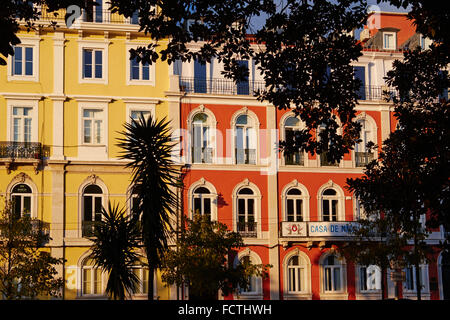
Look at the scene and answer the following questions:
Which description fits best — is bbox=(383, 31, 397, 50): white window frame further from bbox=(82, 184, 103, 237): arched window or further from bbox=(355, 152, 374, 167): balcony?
bbox=(82, 184, 103, 237): arched window

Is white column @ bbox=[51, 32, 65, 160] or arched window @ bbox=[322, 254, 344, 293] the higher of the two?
white column @ bbox=[51, 32, 65, 160]

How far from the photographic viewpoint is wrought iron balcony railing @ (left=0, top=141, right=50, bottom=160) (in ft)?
117

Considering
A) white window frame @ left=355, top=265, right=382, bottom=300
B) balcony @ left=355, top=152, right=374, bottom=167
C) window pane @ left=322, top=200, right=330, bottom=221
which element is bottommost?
white window frame @ left=355, top=265, right=382, bottom=300

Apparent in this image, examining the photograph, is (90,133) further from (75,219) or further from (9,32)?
(9,32)

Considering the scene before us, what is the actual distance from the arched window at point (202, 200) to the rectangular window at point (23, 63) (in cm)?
1042

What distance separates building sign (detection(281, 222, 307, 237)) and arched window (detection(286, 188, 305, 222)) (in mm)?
942

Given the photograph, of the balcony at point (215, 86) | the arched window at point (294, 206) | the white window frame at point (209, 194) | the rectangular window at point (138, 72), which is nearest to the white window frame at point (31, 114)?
the rectangular window at point (138, 72)

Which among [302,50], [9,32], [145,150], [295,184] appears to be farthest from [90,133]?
[9,32]

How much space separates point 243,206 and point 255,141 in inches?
140

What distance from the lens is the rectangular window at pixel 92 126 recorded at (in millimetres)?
Answer: 37250

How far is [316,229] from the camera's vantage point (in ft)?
125

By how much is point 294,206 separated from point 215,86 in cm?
771

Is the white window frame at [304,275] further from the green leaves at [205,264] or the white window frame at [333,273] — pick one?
the green leaves at [205,264]

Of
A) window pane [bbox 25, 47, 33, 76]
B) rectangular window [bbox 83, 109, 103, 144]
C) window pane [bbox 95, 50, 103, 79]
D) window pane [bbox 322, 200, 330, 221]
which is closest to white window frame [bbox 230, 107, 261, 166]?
window pane [bbox 322, 200, 330, 221]
